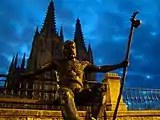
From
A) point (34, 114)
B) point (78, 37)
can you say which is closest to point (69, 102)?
point (34, 114)

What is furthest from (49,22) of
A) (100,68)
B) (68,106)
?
(68,106)

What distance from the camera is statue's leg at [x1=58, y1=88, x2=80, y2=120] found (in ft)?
12.0

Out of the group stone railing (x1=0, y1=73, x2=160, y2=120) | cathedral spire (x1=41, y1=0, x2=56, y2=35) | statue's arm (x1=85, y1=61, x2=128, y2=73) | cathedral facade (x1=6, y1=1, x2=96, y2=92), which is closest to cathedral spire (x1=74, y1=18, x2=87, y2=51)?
cathedral facade (x1=6, y1=1, x2=96, y2=92)

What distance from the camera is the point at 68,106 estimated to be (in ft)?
12.3

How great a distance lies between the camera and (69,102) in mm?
3816

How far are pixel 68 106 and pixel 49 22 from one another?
66607 mm

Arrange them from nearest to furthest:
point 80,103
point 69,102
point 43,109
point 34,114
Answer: point 69,102, point 80,103, point 34,114, point 43,109

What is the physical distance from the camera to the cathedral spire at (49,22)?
66.4m

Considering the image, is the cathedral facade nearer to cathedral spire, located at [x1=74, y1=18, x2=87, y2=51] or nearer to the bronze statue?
cathedral spire, located at [x1=74, y1=18, x2=87, y2=51]

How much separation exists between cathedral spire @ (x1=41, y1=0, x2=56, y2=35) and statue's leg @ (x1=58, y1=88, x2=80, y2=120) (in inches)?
2462

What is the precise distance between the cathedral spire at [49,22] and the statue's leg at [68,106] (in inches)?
2462

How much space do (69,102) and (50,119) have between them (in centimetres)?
285

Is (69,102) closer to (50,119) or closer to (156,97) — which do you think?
(50,119)

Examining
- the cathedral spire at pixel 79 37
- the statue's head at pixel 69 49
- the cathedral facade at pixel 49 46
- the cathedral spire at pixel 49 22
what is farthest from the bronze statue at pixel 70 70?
the cathedral spire at pixel 79 37
